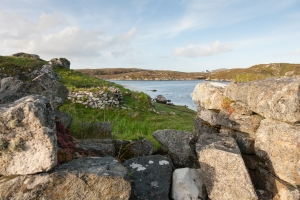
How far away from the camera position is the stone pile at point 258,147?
5.45 meters

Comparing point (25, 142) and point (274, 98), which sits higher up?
point (274, 98)

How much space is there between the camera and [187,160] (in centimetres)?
707

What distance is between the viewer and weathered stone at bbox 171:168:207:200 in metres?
5.73

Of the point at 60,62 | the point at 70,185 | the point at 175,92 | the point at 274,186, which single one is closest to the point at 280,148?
the point at 274,186

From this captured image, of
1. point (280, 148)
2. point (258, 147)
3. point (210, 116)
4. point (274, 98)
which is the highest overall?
point (274, 98)

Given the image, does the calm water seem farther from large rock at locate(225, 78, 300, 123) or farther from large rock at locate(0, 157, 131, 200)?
large rock at locate(0, 157, 131, 200)

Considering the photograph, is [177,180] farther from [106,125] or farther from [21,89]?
[21,89]

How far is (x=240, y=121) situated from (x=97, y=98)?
20.5 metres

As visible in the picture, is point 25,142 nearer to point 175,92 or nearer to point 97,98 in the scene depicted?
point 97,98

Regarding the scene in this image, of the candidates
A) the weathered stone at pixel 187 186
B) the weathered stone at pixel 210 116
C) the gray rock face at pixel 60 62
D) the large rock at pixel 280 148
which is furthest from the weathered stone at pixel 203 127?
the gray rock face at pixel 60 62

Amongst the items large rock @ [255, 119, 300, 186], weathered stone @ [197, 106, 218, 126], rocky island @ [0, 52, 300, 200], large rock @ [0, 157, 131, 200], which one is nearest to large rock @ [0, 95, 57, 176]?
rocky island @ [0, 52, 300, 200]

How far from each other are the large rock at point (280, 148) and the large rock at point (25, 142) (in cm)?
487

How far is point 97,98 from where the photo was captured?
25.9m

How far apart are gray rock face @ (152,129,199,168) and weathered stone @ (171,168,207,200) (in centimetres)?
98
